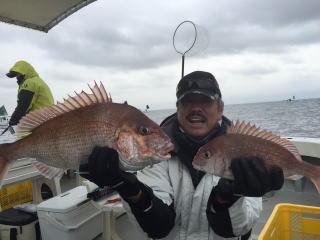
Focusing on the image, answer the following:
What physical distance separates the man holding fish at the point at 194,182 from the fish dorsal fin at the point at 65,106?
325mm

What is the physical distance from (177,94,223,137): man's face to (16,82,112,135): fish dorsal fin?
75 cm

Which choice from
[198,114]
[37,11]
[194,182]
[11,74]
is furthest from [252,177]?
[11,74]

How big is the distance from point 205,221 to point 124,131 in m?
0.98

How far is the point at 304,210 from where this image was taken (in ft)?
7.63

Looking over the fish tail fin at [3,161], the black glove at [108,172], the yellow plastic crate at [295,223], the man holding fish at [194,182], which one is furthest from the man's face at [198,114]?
the fish tail fin at [3,161]

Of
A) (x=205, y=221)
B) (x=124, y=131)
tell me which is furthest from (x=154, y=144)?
(x=205, y=221)

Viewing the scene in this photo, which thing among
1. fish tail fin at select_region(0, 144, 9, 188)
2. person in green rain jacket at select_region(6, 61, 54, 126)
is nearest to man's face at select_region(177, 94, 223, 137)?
fish tail fin at select_region(0, 144, 9, 188)

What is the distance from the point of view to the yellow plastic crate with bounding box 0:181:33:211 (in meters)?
4.37

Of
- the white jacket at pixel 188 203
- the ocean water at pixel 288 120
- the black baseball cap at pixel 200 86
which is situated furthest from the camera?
the ocean water at pixel 288 120

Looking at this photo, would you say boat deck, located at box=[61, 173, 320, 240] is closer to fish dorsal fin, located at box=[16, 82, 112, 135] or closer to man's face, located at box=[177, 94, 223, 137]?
man's face, located at box=[177, 94, 223, 137]

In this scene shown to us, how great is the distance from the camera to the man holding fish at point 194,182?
1.59 metres

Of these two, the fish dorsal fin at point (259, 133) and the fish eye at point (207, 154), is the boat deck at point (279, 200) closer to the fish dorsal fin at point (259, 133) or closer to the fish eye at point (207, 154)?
the fish dorsal fin at point (259, 133)

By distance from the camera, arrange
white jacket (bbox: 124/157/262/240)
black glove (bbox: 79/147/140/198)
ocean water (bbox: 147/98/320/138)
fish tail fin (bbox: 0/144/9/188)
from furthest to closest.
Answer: ocean water (bbox: 147/98/320/138)
white jacket (bbox: 124/157/262/240)
fish tail fin (bbox: 0/144/9/188)
black glove (bbox: 79/147/140/198)

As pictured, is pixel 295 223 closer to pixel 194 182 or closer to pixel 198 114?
pixel 194 182
